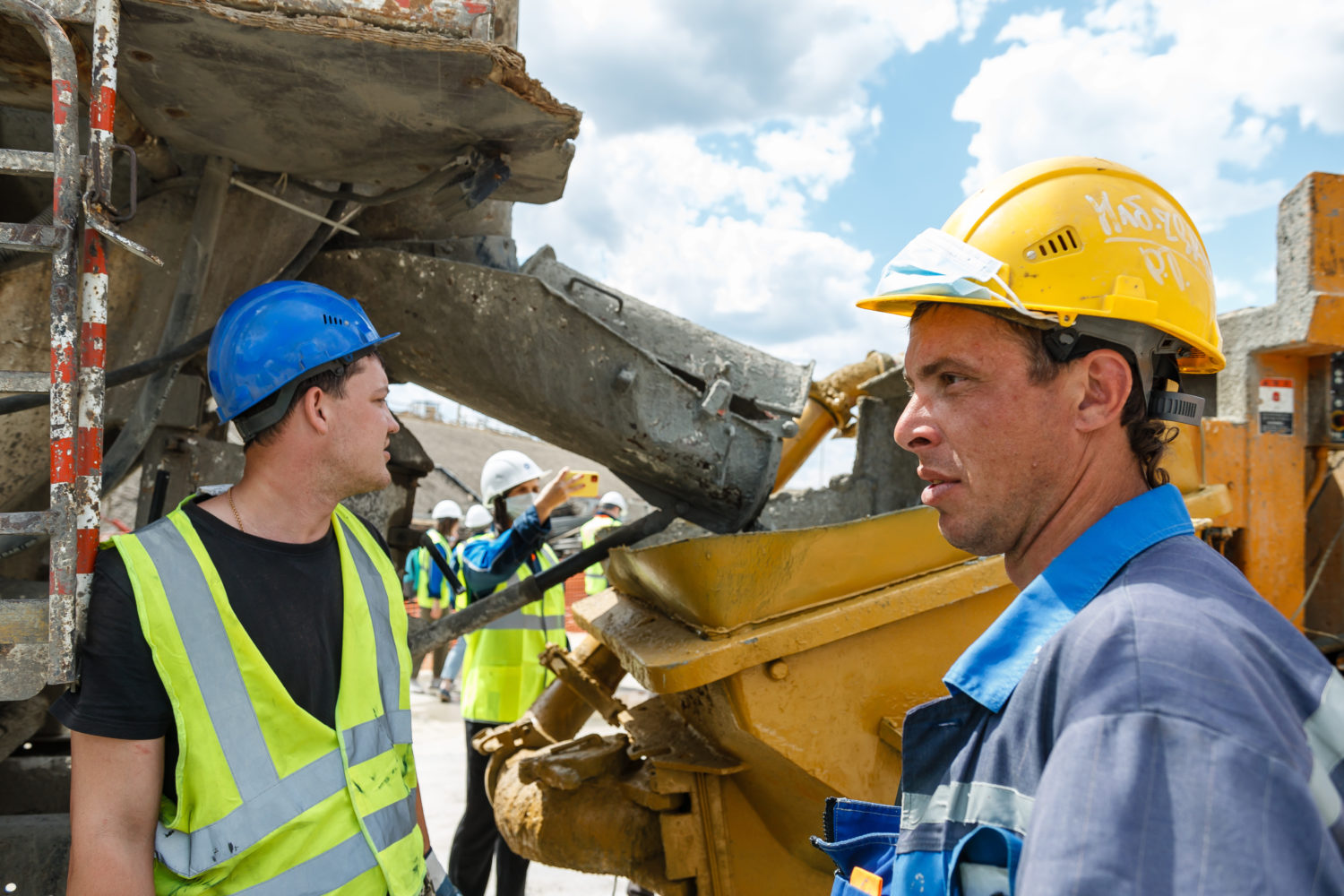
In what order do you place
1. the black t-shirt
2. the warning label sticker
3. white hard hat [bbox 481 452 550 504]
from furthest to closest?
white hard hat [bbox 481 452 550 504]
the warning label sticker
the black t-shirt

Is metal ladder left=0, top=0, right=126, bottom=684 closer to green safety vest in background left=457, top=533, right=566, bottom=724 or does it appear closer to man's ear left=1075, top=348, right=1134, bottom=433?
man's ear left=1075, top=348, right=1134, bottom=433

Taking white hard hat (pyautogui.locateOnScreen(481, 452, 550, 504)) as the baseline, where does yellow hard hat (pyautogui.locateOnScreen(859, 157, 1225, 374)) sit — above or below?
above

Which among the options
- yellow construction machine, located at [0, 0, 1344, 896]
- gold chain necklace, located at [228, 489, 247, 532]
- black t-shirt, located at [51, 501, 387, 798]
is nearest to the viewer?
black t-shirt, located at [51, 501, 387, 798]

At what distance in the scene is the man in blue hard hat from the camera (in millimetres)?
1486

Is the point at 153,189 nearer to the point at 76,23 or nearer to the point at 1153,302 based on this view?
the point at 76,23

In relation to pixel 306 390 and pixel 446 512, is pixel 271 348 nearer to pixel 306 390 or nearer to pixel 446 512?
pixel 306 390

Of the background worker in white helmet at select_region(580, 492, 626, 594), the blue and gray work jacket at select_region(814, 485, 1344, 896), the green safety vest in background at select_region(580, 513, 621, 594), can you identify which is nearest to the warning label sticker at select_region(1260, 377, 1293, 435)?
the blue and gray work jacket at select_region(814, 485, 1344, 896)

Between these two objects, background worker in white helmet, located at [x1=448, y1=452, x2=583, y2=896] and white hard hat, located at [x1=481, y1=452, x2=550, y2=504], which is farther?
white hard hat, located at [x1=481, y1=452, x2=550, y2=504]

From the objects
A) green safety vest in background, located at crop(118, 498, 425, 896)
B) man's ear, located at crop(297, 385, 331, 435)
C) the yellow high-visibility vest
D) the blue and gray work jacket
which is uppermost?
man's ear, located at crop(297, 385, 331, 435)

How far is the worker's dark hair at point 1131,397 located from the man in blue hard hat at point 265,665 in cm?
135

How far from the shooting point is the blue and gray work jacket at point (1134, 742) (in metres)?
0.68

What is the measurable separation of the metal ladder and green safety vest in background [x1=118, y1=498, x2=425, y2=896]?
3.7 inches

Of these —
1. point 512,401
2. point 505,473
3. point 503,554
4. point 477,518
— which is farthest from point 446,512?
point 512,401

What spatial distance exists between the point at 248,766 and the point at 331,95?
141 cm
